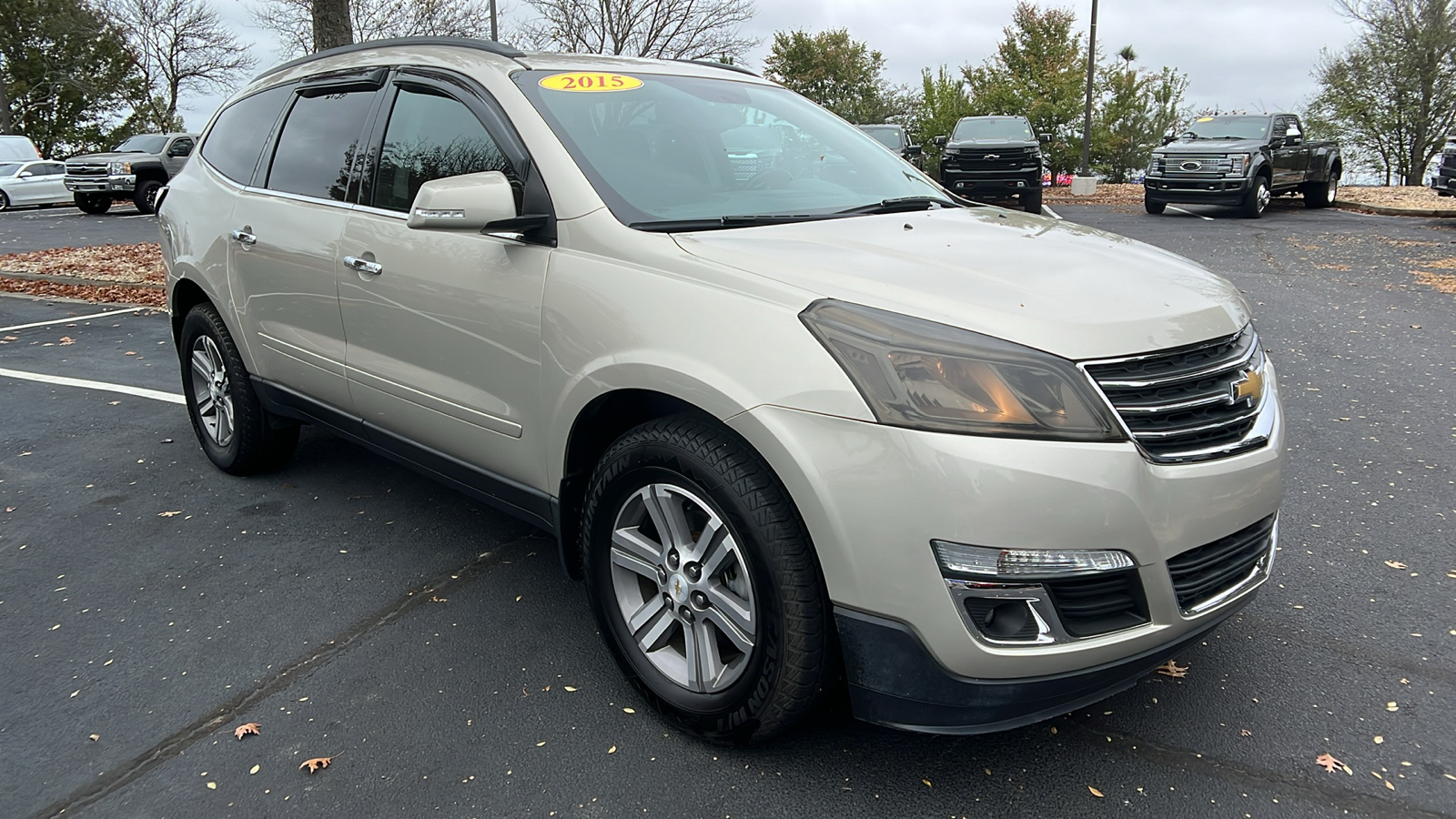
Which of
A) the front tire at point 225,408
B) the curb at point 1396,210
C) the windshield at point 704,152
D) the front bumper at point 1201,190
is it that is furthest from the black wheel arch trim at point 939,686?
the curb at point 1396,210

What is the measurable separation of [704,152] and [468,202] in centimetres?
87

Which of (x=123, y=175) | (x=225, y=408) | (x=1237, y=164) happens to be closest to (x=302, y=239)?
(x=225, y=408)

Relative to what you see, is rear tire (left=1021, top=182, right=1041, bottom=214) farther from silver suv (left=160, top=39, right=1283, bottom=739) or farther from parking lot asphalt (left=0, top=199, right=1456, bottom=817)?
silver suv (left=160, top=39, right=1283, bottom=739)

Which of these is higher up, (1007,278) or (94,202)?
(94,202)

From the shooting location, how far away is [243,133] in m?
4.47

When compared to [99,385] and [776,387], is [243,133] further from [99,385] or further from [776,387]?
[776,387]

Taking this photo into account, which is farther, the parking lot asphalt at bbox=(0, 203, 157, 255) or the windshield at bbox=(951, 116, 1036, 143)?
the windshield at bbox=(951, 116, 1036, 143)

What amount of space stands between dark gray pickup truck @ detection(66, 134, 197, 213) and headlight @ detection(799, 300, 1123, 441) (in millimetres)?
24445

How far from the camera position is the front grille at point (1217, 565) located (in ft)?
7.36

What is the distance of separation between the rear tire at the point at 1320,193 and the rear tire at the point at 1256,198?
297cm

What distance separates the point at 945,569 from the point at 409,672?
1.76 m

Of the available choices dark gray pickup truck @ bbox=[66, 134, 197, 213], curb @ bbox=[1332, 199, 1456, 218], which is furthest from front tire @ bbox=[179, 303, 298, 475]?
dark gray pickup truck @ bbox=[66, 134, 197, 213]

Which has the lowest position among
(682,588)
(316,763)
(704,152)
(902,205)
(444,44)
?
(316,763)

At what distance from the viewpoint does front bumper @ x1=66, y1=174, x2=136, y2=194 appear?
74.8ft
